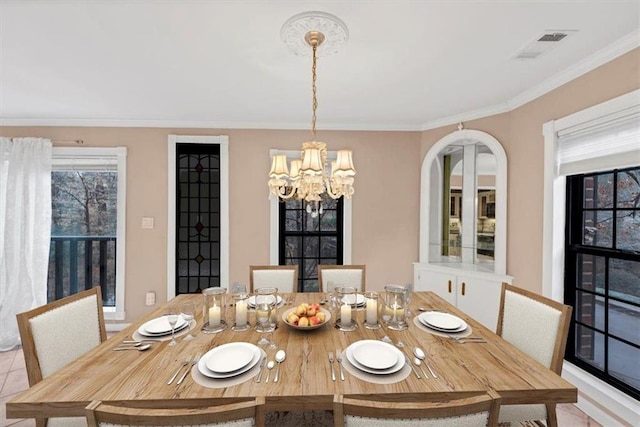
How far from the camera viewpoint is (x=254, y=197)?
3211 millimetres

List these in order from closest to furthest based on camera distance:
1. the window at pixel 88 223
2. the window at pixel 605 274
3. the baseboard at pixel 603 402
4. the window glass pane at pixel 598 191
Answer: the baseboard at pixel 603 402
the window at pixel 605 274
the window glass pane at pixel 598 191
the window at pixel 88 223

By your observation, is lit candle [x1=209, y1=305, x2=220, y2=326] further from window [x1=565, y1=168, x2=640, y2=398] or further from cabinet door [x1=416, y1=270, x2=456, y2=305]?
window [x1=565, y1=168, x2=640, y2=398]

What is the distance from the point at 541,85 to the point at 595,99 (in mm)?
469

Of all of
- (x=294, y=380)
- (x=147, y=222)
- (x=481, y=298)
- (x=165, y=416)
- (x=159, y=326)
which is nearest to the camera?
(x=165, y=416)

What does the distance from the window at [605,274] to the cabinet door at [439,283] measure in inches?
37.6

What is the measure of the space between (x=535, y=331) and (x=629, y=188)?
1.26 metres

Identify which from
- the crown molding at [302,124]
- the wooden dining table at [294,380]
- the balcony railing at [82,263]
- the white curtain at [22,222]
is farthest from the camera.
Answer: the balcony railing at [82,263]

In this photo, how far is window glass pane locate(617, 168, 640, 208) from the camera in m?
1.77

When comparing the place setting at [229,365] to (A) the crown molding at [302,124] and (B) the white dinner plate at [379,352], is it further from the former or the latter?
(A) the crown molding at [302,124]

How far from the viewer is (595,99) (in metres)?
1.86

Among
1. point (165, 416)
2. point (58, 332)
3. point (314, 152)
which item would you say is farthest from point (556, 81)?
point (58, 332)

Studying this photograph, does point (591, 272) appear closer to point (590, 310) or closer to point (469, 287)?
point (590, 310)

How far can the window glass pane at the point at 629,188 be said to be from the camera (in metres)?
1.77

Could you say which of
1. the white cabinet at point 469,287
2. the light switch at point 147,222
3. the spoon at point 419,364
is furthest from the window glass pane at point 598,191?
the light switch at point 147,222
